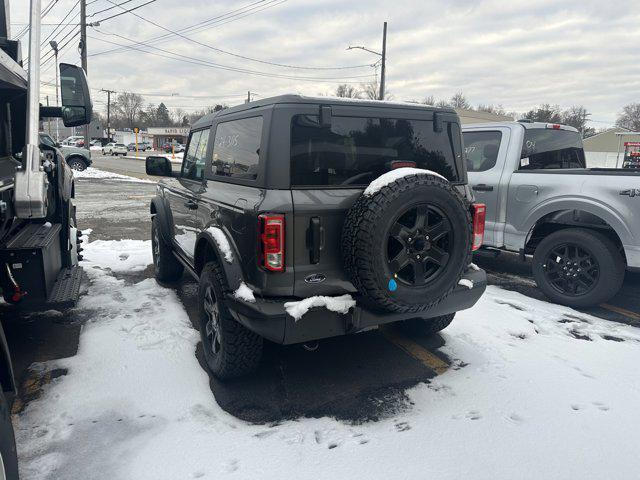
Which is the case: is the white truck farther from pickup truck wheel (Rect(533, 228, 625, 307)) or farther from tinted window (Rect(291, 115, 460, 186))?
pickup truck wheel (Rect(533, 228, 625, 307))

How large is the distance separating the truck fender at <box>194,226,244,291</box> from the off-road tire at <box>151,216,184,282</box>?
6.48 feet

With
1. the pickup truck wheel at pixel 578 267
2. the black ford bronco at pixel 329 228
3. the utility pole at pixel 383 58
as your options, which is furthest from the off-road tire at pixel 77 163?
the pickup truck wheel at pixel 578 267

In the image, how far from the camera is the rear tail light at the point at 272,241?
2705 millimetres

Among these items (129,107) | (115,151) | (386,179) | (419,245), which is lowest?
(419,245)

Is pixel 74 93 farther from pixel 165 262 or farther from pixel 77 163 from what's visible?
pixel 77 163

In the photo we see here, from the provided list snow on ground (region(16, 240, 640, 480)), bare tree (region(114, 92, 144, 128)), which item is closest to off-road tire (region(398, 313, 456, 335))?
snow on ground (region(16, 240, 640, 480))

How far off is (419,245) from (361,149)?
74cm

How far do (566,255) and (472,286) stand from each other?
92.5 inches

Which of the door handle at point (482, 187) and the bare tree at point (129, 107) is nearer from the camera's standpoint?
the door handle at point (482, 187)

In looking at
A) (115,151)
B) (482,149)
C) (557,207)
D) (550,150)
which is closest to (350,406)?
(557,207)

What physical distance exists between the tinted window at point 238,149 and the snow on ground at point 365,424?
58.9 inches

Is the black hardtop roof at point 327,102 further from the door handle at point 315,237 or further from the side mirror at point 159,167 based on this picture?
the side mirror at point 159,167

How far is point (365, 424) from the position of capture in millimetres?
2861

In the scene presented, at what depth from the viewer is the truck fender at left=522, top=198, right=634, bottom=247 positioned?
4543 millimetres
